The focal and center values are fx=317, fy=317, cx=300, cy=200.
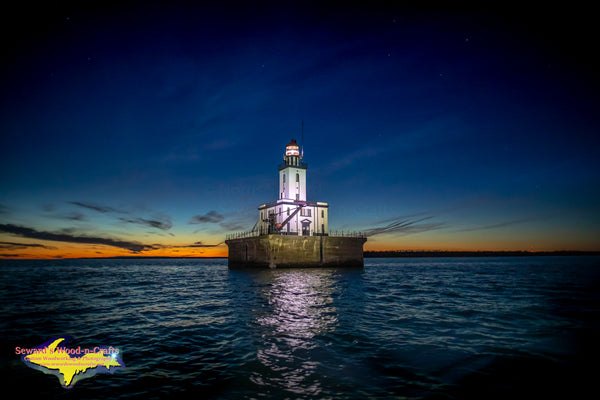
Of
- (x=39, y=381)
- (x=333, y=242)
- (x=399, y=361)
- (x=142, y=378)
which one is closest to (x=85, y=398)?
(x=142, y=378)

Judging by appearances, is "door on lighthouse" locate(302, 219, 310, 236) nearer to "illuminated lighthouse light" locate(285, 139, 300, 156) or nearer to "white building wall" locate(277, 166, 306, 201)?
"white building wall" locate(277, 166, 306, 201)

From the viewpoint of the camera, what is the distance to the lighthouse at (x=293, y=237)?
45188 millimetres

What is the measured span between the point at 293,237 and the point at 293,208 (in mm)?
6805

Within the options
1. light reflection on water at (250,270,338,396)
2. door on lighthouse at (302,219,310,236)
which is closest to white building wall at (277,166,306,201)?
door on lighthouse at (302,219,310,236)

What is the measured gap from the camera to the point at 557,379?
6328 millimetres

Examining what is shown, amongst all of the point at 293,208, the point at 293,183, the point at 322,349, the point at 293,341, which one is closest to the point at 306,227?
the point at 293,208

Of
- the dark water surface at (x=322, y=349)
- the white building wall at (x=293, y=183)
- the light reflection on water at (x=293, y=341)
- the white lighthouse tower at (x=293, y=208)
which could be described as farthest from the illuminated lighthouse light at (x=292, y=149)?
the dark water surface at (x=322, y=349)

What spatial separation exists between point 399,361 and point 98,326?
10.5 meters

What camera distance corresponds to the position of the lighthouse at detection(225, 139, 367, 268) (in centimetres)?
4519

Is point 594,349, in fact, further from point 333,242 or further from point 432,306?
point 333,242

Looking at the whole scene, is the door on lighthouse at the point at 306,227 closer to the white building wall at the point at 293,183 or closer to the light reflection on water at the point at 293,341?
the white building wall at the point at 293,183

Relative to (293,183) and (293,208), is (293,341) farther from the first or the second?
(293,183)

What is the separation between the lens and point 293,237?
45.8 metres

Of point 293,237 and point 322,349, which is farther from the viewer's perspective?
point 293,237
